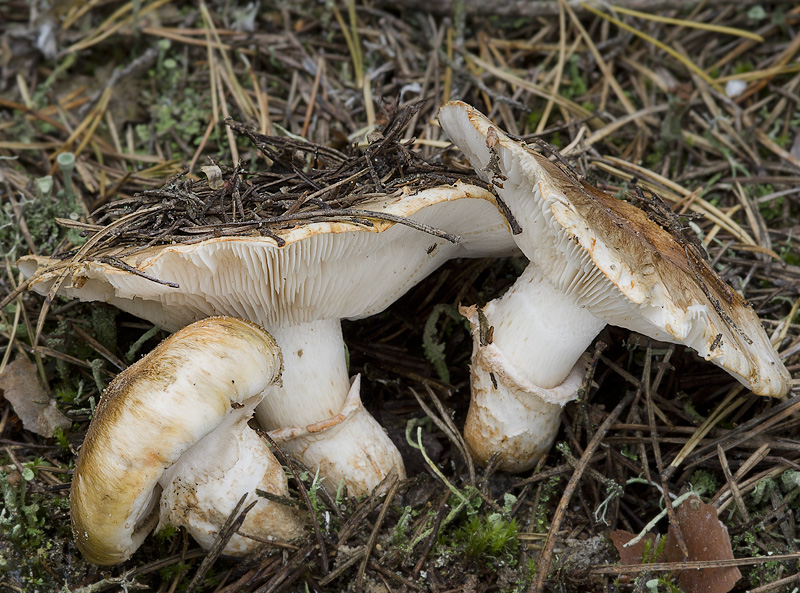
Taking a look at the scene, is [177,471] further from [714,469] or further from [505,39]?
[505,39]

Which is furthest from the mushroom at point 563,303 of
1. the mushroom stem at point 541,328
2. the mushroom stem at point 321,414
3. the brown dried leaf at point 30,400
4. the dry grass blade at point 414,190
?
the brown dried leaf at point 30,400

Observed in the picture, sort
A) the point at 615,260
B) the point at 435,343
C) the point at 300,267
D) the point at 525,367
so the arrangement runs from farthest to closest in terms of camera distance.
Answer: the point at 435,343
the point at 525,367
the point at 300,267
the point at 615,260

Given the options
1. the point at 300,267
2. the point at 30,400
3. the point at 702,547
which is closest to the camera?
the point at 300,267

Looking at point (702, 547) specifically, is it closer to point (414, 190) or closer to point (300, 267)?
point (414, 190)

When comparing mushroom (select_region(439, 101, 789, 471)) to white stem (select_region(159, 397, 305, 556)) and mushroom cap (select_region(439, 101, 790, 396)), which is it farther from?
white stem (select_region(159, 397, 305, 556))

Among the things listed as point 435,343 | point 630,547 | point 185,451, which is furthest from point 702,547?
point 185,451

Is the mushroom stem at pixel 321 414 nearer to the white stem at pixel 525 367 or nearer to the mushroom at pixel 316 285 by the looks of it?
the mushroom at pixel 316 285
